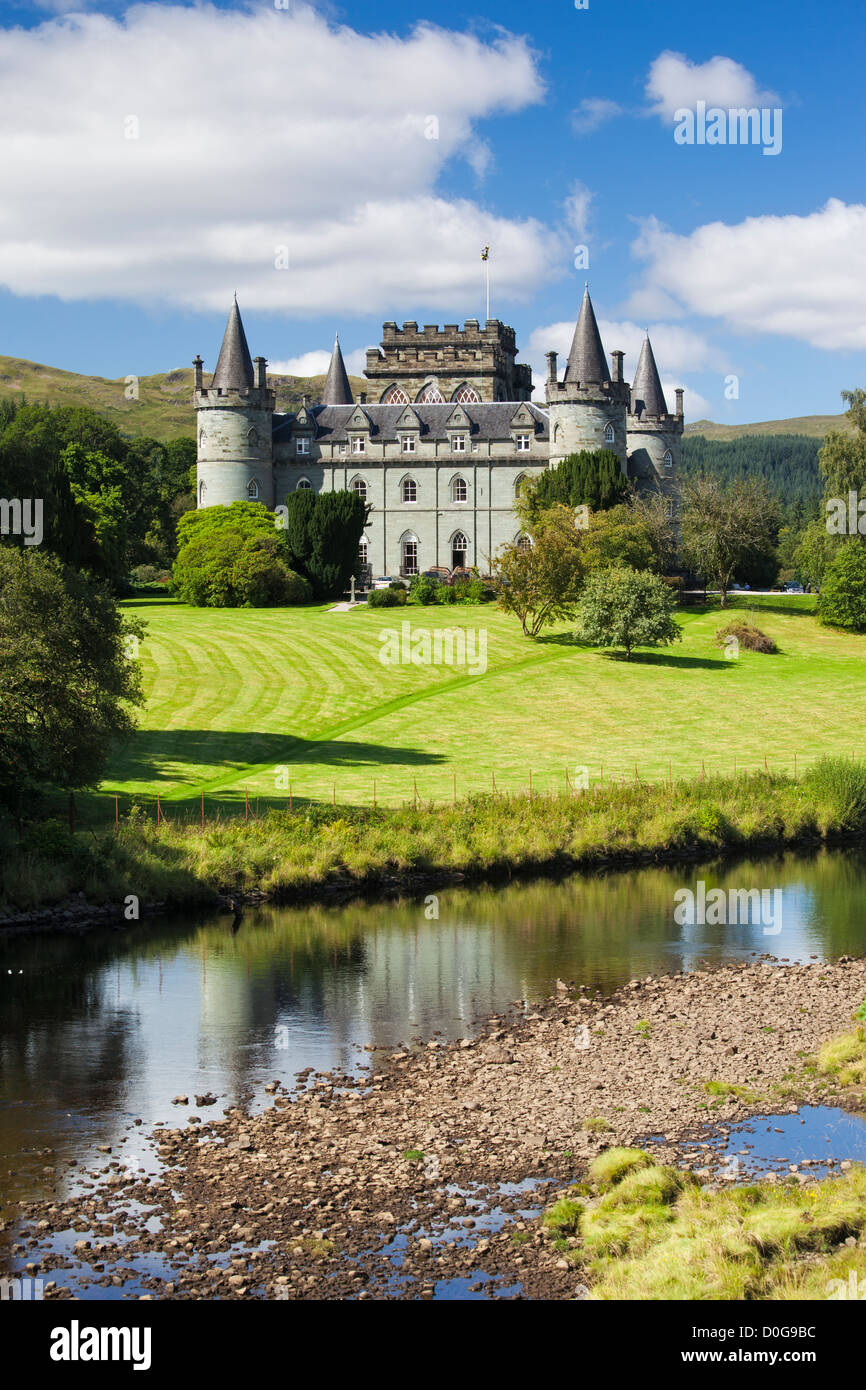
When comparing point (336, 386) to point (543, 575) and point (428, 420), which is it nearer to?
point (428, 420)

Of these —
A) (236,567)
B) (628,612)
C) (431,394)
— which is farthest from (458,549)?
(628,612)

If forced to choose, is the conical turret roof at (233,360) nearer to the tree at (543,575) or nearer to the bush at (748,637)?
the tree at (543,575)

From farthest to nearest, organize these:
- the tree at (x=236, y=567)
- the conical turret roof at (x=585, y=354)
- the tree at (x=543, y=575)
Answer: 1. the conical turret roof at (x=585, y=354)
2. the tree at (x=236, y=567)
3. the tree at (x=543, y=575)

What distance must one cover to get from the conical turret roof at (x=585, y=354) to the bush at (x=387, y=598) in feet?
55.1

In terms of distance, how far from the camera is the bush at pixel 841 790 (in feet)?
116

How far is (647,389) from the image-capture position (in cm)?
8431

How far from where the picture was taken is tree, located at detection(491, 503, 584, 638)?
60875mm

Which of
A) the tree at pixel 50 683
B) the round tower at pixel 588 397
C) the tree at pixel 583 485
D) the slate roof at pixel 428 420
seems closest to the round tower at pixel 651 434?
the round tower at pixel 588 397

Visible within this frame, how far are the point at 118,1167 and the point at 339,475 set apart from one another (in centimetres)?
7067

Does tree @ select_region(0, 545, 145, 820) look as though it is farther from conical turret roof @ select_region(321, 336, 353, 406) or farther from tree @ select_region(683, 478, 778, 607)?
conical turret roof @ select_region(321, 336, 353, 406)

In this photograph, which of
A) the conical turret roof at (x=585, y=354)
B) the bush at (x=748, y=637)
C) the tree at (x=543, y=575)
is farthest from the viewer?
the conical turret roof at (x=585, y=354)

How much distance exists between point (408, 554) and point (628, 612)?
90.4 feet
